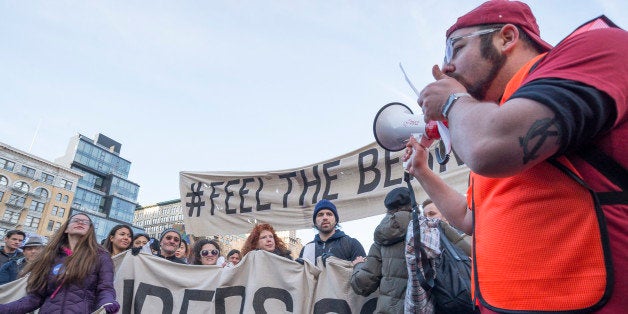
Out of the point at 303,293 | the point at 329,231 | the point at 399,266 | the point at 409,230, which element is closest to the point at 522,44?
the point at 409,230

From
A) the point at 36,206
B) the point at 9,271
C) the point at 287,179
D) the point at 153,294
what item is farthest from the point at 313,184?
the point at 36,206

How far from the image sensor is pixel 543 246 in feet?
3.01

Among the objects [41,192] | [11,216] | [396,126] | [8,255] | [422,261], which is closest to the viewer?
[396,126]

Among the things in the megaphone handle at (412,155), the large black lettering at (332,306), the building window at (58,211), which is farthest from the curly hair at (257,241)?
the building window at (58,211)

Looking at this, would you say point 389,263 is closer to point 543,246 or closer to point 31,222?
point 543,246

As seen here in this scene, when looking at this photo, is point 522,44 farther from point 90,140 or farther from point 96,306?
point 90,140

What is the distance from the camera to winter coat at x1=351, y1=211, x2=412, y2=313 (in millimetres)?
3240

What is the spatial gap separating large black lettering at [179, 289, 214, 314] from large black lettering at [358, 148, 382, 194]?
2240mm

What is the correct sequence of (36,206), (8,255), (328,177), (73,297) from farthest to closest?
1. (36,206)
2. (8,255)
3. (328,177)
4. (73,297)

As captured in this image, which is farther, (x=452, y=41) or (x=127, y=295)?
(x=127, y=295)

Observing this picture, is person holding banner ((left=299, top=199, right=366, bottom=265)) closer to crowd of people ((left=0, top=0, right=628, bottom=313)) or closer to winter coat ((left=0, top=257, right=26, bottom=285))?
crowd of people ((left=0, top=0, right=628, bottom=313))

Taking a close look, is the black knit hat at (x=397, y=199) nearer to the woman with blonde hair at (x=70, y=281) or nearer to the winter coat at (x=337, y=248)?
the winter coat at (x=337, y=248)

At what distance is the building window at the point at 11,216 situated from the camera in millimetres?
61794

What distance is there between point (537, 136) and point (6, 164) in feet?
252
